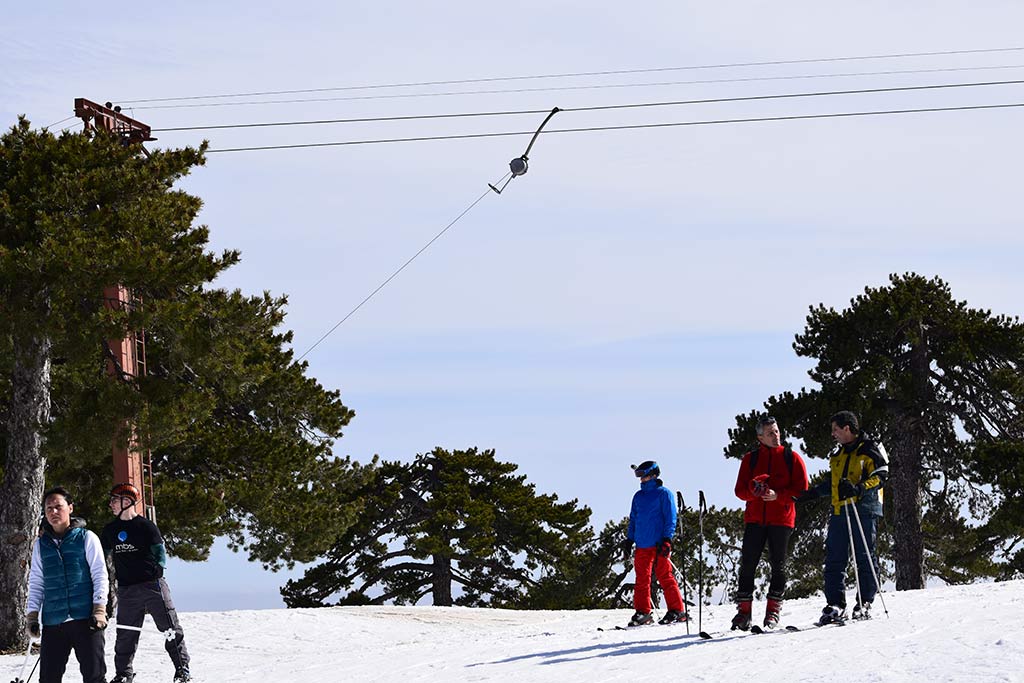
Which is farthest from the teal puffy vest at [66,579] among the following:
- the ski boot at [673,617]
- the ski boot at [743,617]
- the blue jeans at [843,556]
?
the ski boot at [673,617]

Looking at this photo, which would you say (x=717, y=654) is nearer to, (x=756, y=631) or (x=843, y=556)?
(x=756, y=631)

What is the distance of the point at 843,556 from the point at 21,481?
12887mm

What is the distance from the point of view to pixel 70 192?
20109 millimetres

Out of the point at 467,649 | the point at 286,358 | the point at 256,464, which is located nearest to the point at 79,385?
the point at 256,464

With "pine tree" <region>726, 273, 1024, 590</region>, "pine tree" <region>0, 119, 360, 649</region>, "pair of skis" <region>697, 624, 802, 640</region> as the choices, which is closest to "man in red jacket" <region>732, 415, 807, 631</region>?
"pair of skis" <region>697, 624, 802, 640</region>

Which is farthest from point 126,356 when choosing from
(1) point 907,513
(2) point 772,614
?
(1) point 907,513

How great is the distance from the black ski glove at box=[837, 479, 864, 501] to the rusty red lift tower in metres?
11.6

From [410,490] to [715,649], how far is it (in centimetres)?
2655

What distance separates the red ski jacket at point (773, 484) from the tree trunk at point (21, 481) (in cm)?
1204

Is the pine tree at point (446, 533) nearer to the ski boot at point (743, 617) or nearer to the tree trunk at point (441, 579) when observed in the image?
the tree trunk at point (441, 579)

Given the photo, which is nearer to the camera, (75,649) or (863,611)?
(75,649)

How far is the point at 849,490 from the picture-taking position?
12.1 meters

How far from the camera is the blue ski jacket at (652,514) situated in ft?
46.4

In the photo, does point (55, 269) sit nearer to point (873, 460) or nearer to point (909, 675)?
point (873, 460)
